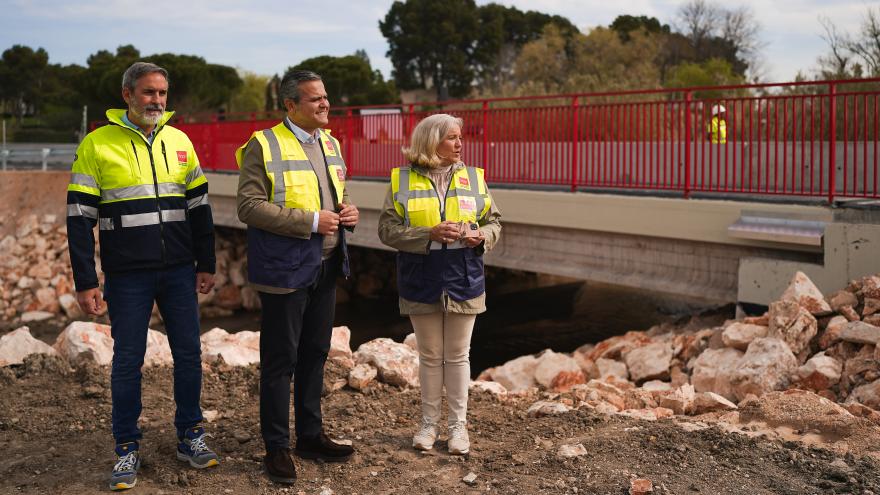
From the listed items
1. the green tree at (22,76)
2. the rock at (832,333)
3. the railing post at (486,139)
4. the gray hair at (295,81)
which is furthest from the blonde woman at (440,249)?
the green tree at (22,76)

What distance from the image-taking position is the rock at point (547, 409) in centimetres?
593

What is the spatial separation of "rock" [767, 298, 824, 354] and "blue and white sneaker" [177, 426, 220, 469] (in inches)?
200

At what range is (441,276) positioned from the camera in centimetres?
484

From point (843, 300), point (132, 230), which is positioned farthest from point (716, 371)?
point (132, 230)

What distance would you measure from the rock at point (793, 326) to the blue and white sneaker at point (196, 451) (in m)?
5.07

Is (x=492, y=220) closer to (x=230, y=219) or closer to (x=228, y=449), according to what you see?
(x=228, y=449)

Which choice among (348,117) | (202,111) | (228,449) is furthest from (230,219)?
(202,111)

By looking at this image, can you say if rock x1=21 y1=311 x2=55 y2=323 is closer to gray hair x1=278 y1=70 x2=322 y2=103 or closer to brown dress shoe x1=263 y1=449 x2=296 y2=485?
brown dress shoe x1=263 y1=449 x2=296 y2=485

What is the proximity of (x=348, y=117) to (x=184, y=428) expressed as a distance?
10329mm

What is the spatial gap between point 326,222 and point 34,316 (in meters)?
14.4

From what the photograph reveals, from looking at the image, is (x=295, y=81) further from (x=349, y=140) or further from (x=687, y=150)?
(x=349, y=140)

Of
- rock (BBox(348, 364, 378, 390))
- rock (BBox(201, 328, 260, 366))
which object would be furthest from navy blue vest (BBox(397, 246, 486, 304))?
rock (BBox(201, 328, 260, 366))

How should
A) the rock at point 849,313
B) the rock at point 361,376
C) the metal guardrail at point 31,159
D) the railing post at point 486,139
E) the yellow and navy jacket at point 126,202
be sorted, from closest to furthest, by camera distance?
the yellow and navy jacket at point 126,202 → the rock at point 361,376 → the rock at point 849,313 → the railing post at point 486,139 → the metal guardrail at point 31,159

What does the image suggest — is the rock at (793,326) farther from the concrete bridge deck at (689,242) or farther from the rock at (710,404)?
the rock at (710,404)
